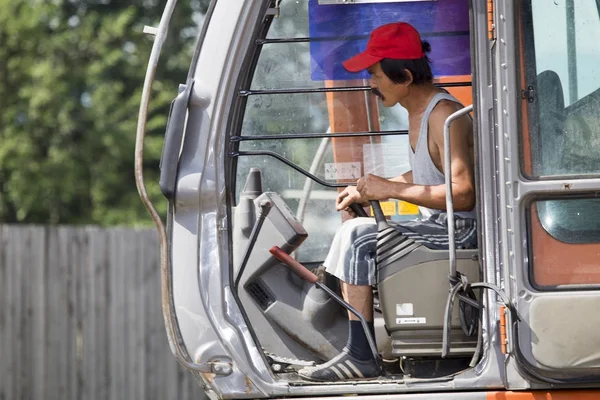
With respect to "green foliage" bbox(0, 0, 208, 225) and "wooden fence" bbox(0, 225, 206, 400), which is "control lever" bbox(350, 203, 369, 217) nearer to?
"wooden fence" bbox(0, 225, 206, 400)

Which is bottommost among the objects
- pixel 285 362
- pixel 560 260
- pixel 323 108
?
pixel 285 362

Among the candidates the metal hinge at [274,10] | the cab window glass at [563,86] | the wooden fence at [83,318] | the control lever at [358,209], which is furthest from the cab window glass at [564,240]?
the wooden fence at [83,318]

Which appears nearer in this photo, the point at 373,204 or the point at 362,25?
the point at 373,204

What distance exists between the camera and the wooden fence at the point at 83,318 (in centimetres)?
946

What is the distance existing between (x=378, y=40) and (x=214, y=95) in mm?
682

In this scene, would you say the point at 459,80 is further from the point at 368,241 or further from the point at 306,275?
the point at 306,275

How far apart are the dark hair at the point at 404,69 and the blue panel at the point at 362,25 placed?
23 centimetres

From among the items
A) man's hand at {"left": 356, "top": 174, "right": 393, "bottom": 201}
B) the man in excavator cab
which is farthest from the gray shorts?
man's hand at {"left": 356, "top": 174, "right": 393, "bottom": 201}

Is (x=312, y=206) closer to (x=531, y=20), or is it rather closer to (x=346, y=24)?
(x=346, y=24)

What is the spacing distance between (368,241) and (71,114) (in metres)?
10.4

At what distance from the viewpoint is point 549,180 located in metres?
3.00

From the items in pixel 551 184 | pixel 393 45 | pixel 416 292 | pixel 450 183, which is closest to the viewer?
pixel 551 184

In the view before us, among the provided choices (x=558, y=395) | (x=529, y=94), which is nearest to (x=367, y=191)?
(x=529, y=94)

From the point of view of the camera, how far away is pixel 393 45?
3611mm
